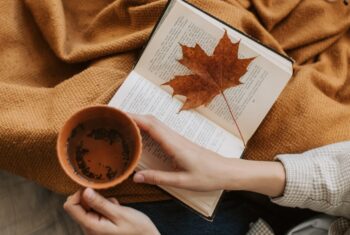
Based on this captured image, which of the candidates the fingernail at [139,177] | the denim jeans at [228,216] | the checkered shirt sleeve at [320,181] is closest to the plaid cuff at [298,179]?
the checkered shirt sleeve at [320,181]

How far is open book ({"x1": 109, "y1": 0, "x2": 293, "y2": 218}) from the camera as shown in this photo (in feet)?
2.61

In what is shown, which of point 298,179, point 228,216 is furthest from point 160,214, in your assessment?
point 298,179

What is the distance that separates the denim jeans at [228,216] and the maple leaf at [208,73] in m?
0.21

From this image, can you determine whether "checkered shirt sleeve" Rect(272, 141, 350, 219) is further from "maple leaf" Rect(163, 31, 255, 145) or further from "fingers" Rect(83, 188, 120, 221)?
"fingers" Rect(83, 188, 120, 221)

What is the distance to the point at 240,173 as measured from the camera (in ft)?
2.45

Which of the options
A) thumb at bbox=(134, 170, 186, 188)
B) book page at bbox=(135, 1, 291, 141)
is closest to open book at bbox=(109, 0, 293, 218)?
book page at bbox=(135, 1, 291, 141)

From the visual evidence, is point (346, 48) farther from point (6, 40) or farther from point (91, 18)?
point (6, 40)

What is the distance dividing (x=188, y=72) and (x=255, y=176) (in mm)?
222

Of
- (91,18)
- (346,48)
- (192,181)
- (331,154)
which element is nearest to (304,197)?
(331,154)

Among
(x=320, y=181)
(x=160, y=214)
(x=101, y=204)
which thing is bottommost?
(x=160, y=214)

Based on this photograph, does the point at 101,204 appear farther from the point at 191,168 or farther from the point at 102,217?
the point at 191,168

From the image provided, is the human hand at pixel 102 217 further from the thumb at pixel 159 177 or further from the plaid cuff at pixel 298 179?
the plaid cuff at pixel 298 179

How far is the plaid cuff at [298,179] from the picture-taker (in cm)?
77

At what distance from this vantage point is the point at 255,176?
762mm
